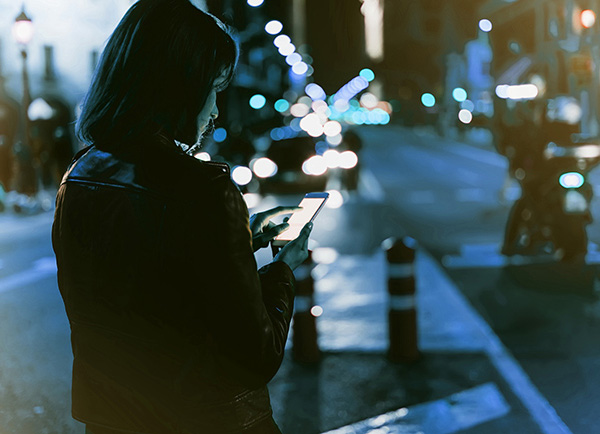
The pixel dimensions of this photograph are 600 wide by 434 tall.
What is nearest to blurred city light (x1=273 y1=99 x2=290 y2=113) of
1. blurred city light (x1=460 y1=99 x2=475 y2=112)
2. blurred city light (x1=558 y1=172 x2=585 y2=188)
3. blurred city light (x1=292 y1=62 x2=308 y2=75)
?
blurred city light (x1=292 y1=62 x2=308 y2=75)

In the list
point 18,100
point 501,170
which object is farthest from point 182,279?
point 501,170

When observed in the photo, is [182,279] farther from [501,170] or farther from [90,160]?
[501,170]

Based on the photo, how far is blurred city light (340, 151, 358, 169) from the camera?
18.8m

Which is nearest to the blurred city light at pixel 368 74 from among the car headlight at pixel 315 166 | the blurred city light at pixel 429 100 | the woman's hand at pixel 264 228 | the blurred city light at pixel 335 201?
the blurred city light at pixel 429 100

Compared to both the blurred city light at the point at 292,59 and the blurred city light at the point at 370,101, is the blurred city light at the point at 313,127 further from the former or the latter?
the blurred city light at the point at 370,101

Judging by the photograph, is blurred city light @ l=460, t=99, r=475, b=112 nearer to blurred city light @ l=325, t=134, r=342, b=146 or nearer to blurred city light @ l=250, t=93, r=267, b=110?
blurred city light @ l=250, t=93, r=267, b=110

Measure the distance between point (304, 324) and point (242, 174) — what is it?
46.1ft

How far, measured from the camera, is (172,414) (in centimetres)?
162

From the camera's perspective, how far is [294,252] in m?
1.92

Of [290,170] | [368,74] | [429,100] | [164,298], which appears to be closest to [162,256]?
[164,298]

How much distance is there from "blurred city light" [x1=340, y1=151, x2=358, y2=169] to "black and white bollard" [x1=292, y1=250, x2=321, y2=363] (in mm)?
12815

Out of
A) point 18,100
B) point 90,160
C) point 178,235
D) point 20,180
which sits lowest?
point 20,180

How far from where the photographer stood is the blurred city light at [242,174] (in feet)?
64.3

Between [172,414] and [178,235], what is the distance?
409mm
